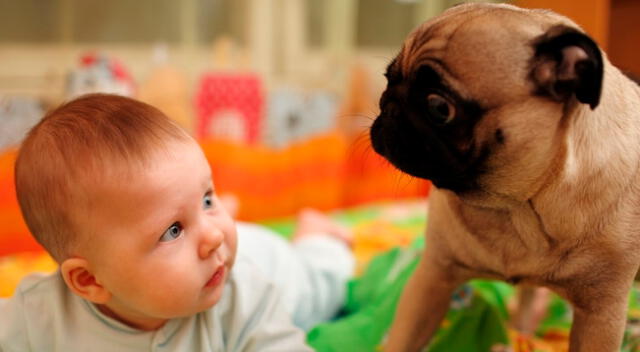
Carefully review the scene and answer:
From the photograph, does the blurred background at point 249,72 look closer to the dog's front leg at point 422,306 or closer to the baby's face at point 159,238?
the dog's front leg at point 422,306

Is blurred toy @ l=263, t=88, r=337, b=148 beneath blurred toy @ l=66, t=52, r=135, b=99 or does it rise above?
beneath

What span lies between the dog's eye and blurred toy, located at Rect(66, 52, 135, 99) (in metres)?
1.16

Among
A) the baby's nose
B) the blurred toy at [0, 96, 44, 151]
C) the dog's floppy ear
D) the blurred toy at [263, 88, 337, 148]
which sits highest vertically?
the dog's floppy ear

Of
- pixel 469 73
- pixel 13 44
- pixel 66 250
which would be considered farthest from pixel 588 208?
pixel 13 44

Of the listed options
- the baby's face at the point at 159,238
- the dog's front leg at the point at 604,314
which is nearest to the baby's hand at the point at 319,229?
the baby's face at the point at 159,238

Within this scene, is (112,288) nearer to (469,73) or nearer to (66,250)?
(66,250)

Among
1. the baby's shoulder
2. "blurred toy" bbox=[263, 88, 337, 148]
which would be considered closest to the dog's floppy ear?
the baby's shoulder

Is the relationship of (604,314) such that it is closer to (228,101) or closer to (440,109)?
(440,109)

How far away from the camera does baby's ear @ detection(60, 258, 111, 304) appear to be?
820 mm

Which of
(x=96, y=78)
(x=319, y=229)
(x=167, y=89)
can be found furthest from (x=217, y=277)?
(x=167, y=89)

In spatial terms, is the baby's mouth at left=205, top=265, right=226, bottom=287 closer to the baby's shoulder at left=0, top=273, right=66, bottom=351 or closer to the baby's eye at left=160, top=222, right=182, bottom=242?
the baby's eye at left=160, top=222, right=182, bottom=242

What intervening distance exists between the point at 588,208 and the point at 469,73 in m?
0.25

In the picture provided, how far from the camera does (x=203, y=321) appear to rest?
3.06 feet

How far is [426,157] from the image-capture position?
76 centimetres
